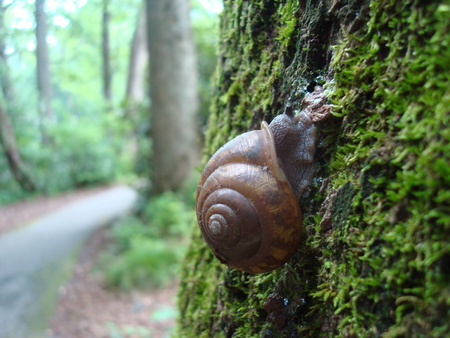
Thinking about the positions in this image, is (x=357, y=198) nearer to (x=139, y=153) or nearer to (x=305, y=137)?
(x=305, y=137)

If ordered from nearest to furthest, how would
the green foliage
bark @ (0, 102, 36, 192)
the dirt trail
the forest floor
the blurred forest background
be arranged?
1. the forest floor
2. the green foliage
3. the blurred forest background
4. the dirt trail
5. bark @ (0, 102, 36, 192)

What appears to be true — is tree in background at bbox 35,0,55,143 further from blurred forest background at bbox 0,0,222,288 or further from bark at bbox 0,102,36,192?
bark at bbox 0,102,36,192

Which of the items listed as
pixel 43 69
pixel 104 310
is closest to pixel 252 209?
pixel 104 310

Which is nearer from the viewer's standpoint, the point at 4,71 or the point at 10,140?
the point at 4,71

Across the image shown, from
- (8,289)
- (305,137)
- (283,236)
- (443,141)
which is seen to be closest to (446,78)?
(443,141)

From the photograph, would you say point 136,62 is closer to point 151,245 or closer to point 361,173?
point 151,245

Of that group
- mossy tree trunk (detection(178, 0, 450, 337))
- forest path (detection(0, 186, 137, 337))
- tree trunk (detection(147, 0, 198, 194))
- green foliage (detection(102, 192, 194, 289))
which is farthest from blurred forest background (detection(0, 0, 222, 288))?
mossy tree trunk (detection(178, 0, 450, 337))
